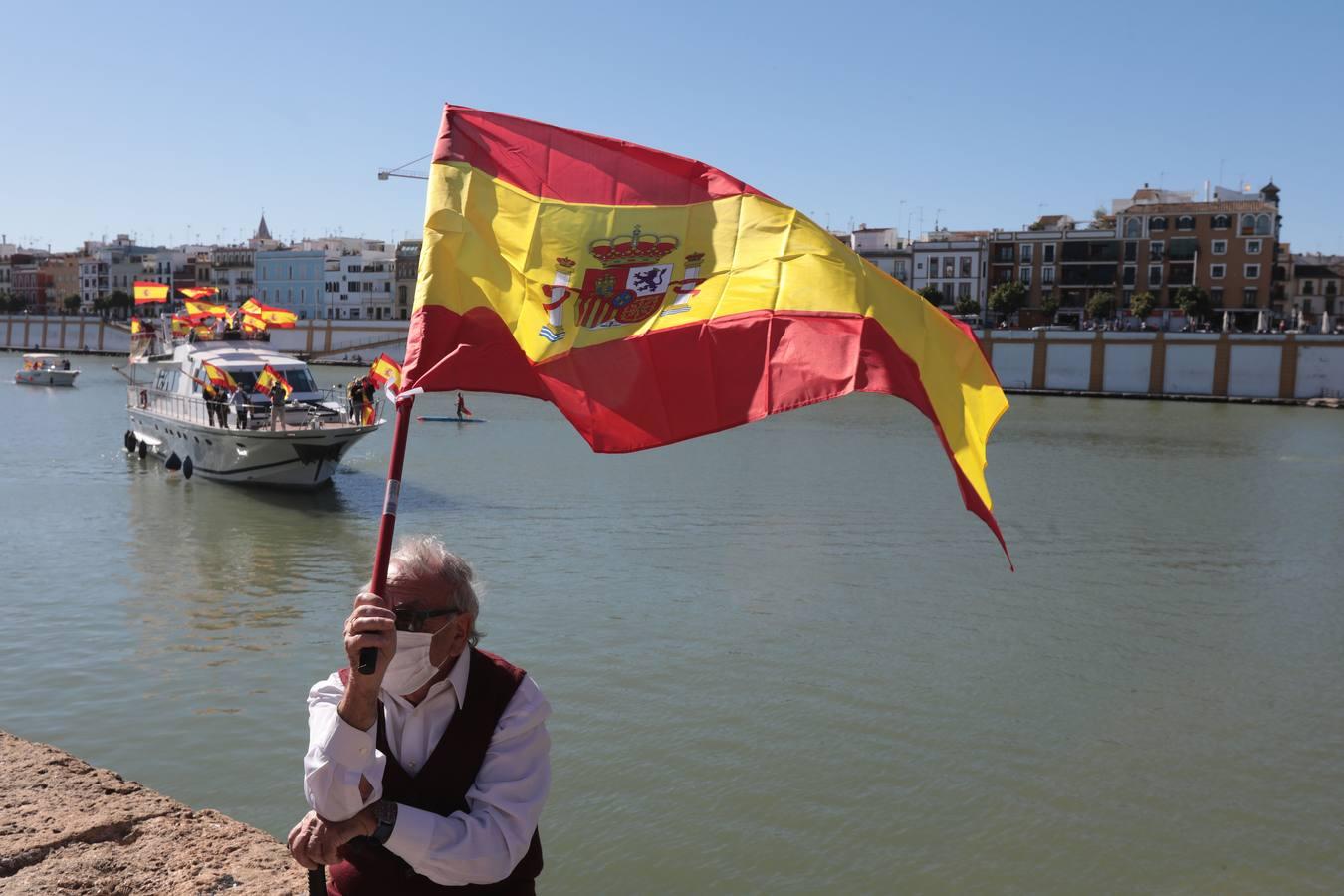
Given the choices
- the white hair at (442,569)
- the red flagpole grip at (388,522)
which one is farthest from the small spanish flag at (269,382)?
the white hair at (442,569)

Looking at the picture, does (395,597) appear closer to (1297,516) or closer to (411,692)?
(411,692)

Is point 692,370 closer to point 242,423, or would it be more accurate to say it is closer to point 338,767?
point 338,767

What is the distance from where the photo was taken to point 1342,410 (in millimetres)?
57281

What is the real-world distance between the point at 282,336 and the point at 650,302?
3753 inches

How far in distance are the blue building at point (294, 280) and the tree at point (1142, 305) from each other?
6718cm

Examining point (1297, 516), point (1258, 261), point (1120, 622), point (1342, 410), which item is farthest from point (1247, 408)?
point (1120, 622)

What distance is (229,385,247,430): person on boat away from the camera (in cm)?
2362

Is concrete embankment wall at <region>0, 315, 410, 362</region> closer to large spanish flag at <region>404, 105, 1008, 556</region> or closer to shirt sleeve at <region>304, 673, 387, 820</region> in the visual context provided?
large spanish flag at <region>404, 105, 1008, 556</region>

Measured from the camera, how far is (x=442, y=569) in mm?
2791

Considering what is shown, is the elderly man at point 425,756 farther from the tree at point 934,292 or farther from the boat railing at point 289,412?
the tree at point 934,292

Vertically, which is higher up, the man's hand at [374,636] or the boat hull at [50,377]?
the man's hand at [374,636]

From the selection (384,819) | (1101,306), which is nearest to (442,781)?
(384,819)

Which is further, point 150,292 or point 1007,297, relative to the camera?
point 1007,297

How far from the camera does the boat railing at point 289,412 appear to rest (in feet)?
76.9
